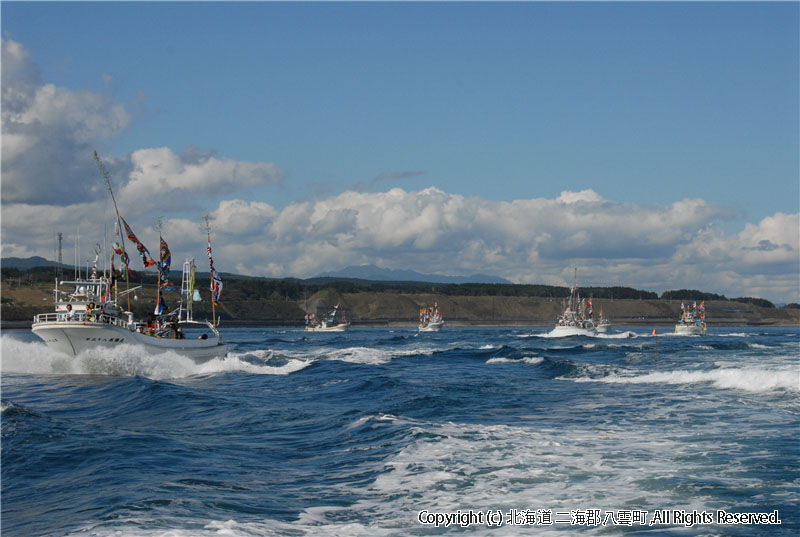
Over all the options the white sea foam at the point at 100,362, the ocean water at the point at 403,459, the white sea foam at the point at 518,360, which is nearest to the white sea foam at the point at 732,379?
the ocean water at the point at 403,459

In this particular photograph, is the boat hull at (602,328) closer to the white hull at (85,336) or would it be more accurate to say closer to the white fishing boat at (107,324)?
the white fishing boat at (107,324)

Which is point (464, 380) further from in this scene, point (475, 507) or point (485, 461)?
point (475, 507)

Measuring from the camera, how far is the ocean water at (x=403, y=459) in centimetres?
1258

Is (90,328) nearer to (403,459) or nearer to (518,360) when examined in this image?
(403,459)

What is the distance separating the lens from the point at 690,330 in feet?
381

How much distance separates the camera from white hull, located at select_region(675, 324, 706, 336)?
115375 millimetres

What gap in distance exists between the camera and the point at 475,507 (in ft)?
44.9

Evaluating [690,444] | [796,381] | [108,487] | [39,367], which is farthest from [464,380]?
[108,487]

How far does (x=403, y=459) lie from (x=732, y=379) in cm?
2148

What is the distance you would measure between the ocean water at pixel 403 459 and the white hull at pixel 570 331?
80.6 meters

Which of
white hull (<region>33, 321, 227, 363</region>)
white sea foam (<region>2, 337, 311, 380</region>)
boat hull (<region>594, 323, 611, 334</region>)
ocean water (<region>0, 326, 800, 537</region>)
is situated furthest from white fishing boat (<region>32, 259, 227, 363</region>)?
boat hull (<region>594, 323, 611, 334</region>)

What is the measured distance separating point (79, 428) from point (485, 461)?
463 inches

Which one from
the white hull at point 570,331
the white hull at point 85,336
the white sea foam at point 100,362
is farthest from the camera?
the white hull at point 570,331

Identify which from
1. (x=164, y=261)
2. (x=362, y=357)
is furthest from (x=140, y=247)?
(x=362, y=357)
